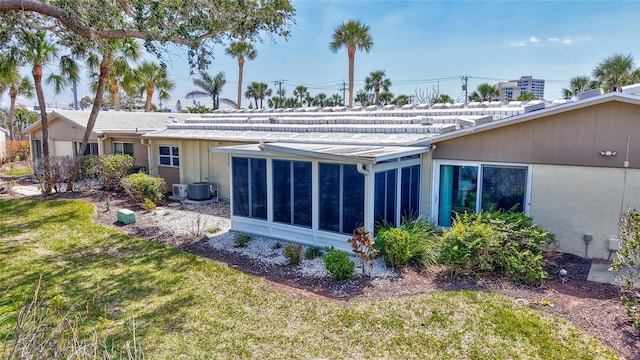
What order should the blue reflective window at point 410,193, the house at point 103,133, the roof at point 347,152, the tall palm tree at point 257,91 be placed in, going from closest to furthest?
the roof at point 347,152
the blue reflective window at point 410,193
the house at point 103,133
the tall palm tree at point 257,91

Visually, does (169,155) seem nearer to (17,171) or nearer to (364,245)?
(364,245)

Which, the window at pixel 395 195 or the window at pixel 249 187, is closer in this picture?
the window at pixel 395 195

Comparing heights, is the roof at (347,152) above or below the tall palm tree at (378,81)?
below

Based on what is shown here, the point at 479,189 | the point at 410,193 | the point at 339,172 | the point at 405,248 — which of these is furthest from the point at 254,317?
the point at 479,189

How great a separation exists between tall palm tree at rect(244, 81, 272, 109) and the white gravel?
36103mm

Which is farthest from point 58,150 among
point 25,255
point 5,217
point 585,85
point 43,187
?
point 585,85

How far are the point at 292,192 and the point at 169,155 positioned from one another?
1018cm

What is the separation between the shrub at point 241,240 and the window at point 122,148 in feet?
A: 42.2

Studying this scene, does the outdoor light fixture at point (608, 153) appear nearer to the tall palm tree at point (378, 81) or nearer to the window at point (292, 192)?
the window at point (292, 192)

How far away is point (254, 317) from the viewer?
712cm

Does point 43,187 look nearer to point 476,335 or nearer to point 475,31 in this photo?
point 476,335

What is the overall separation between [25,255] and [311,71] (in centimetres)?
2763

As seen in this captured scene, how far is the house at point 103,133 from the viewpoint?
69.1 ft

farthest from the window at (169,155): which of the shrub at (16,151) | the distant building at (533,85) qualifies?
the distant building at (533,85)
